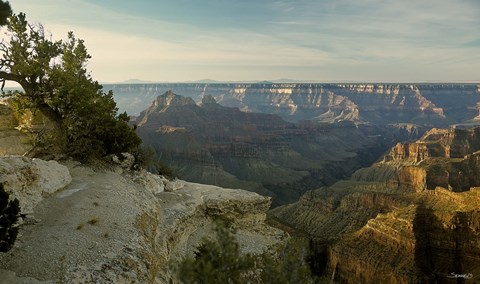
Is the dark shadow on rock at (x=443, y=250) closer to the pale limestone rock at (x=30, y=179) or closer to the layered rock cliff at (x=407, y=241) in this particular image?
the layered rock cliff at (x=407, y=241)

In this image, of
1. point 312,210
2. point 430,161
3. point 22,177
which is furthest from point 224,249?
point 430,161

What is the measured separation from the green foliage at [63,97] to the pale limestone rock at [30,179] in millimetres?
3949

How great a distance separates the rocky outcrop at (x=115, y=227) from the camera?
11.0 meters

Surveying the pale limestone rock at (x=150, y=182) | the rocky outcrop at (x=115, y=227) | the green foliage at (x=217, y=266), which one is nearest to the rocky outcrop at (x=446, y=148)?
the rocky outcrop at (x=115, y=227)

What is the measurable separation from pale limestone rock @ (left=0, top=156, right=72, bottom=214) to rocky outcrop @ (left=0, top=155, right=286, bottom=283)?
6 cm

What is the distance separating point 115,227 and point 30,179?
4.27 metres

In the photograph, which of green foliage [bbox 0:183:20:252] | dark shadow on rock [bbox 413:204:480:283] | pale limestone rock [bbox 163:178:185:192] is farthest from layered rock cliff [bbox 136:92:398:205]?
green foliage [bbox 0:183:20:252]

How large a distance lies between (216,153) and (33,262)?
148 meters

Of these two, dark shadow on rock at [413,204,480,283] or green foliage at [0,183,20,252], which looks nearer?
green foliage at [0,183,20,252]

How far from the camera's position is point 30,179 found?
49.0 feet

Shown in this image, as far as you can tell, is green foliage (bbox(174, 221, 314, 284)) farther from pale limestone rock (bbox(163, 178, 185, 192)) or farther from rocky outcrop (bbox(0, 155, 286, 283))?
pale limestone rock (bbox(163, 178, 185, 192))

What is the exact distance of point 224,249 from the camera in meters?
9.70

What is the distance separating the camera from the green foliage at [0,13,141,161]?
20891 mm

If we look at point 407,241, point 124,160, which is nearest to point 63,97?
point 124,160
